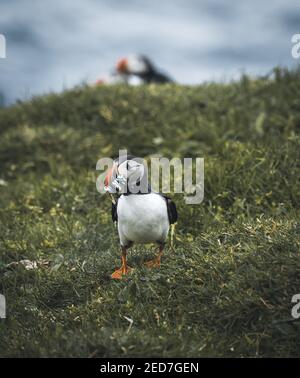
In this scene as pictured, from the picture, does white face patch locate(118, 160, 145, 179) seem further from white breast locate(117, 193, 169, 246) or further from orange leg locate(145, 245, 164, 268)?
orange leg locate(145, 245, 164, 268)

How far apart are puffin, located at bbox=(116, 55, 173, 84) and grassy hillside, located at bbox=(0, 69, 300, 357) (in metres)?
6.63

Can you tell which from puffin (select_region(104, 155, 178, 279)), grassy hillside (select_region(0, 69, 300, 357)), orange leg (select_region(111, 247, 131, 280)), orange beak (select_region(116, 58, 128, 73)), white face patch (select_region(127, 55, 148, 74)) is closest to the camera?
grassy hillside (select_region(0, 69, 300, 357))

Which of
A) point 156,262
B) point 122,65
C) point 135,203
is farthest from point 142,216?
point 122,65

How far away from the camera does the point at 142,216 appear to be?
4.68 meters

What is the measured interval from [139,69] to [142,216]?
13.8 meters

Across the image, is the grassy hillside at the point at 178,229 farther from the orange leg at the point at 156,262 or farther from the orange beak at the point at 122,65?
the orange beak at the point at 122,65

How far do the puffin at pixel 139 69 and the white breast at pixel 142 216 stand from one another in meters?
13.2

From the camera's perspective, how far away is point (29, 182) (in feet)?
28.1

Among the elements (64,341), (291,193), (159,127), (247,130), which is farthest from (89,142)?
(64,341)

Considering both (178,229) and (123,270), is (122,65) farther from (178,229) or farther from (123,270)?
(123,270)

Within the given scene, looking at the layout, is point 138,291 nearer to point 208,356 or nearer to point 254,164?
point 208,356

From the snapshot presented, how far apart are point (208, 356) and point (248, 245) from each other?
108 cm

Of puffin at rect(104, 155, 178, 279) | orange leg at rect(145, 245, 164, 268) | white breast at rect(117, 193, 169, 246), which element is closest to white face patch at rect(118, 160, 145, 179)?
puffin at rect(104, 155, 178, 279)

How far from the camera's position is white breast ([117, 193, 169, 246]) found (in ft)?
15.3
